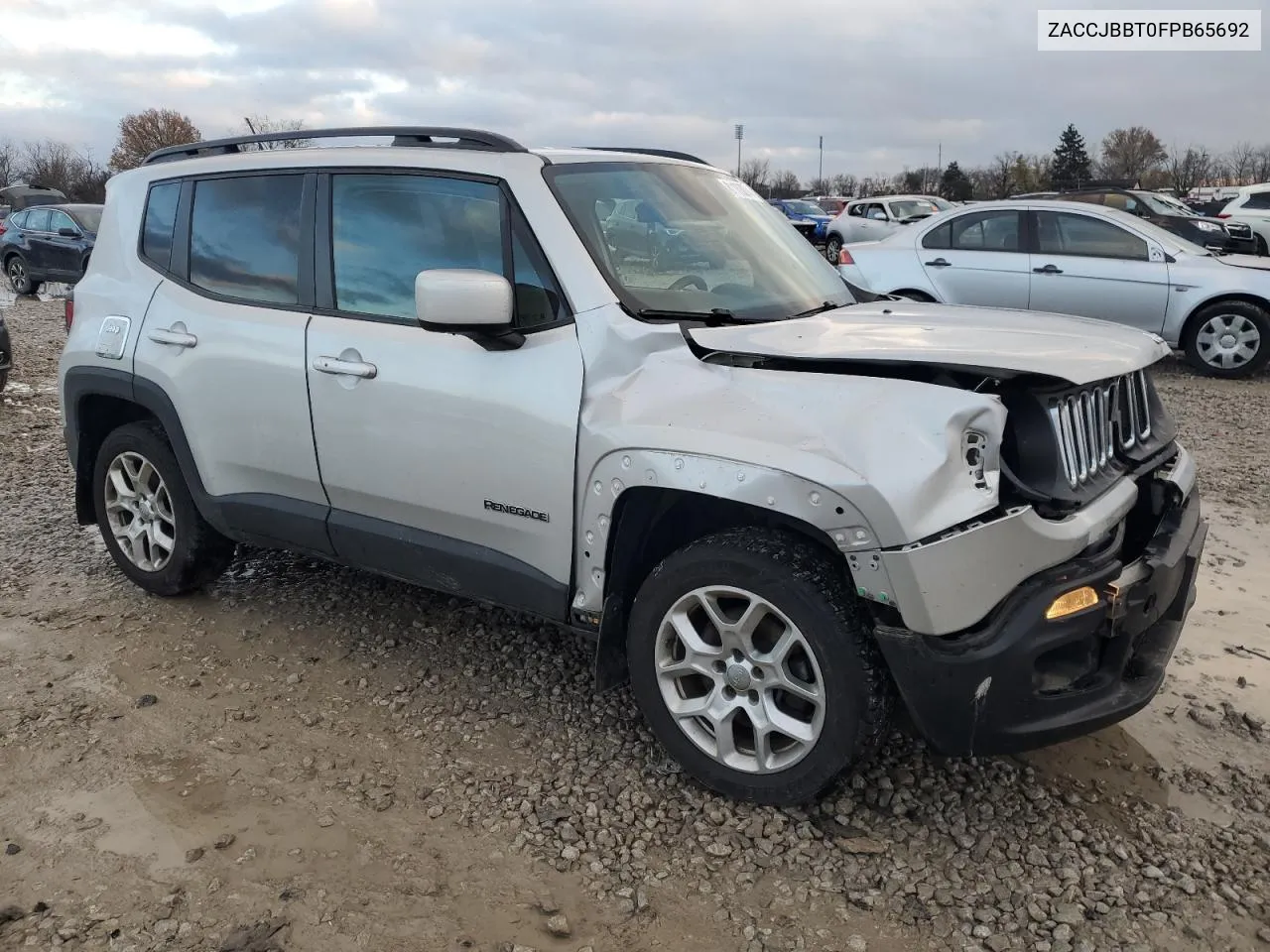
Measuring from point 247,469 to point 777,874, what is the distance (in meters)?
2.53

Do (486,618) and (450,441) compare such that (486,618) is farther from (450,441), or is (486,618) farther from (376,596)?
(450,441)

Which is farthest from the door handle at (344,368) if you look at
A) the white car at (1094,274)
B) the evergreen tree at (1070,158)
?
the evergreen tree at (1070,158)

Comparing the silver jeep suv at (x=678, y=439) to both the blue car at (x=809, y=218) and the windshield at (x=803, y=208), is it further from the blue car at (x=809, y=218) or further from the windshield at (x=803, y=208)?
the windshield at (x=803, y=208)

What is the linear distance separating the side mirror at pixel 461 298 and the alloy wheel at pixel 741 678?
1014 mm

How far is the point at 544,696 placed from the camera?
12.0ft

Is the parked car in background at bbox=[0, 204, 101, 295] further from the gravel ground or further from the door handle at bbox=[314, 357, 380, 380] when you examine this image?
the door handle at bbox=[314, 357, 380, 380]

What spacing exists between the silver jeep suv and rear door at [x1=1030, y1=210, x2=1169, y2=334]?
244 inches

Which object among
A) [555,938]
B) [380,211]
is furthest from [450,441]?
[555,938]

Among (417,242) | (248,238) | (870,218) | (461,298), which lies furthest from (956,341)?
(870,218)

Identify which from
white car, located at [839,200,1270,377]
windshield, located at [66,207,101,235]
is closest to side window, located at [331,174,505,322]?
white car, located at [839,200,1270,377]

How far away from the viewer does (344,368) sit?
11.4ft

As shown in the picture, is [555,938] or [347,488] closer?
[555,938]

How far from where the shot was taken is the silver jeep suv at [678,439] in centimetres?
252

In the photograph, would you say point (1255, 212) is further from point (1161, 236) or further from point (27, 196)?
point (27, 196)
